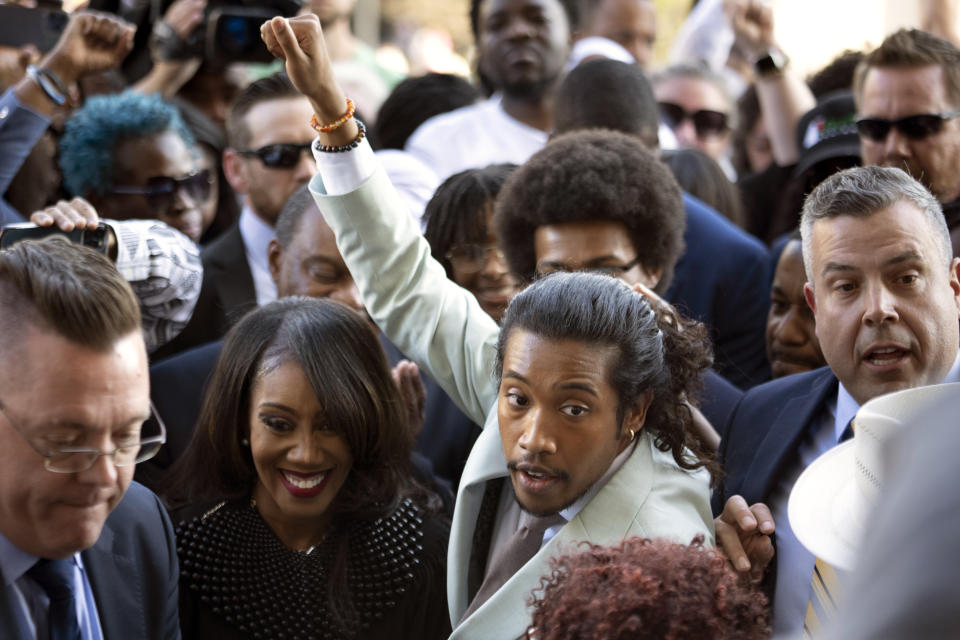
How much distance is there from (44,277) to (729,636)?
58.9 inches

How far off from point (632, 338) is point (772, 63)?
3.34 metres

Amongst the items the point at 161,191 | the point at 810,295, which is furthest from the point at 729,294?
the point at 161,191

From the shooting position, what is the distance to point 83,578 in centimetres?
270

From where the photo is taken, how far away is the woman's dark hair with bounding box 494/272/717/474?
2744 mm

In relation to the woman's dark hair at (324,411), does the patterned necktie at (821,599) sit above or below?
below

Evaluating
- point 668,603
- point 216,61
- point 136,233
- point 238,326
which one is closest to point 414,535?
point 238,326

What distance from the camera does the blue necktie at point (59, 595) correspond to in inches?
99.8

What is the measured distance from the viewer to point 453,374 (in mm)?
3248

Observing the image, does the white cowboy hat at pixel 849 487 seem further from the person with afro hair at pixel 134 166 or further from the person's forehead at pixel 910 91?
the person with afro hair at pixel 134 166

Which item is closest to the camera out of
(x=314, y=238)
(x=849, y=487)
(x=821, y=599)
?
(x=849, y=487)

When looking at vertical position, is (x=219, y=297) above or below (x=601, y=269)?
below

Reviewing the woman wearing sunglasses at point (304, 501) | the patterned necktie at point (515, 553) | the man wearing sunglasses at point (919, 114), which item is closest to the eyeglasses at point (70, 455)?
the woman wearing sunglasses at point (304, 501)

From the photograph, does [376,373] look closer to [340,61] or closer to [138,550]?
[138,550]

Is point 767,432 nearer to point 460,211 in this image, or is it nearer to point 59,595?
point 460,211
